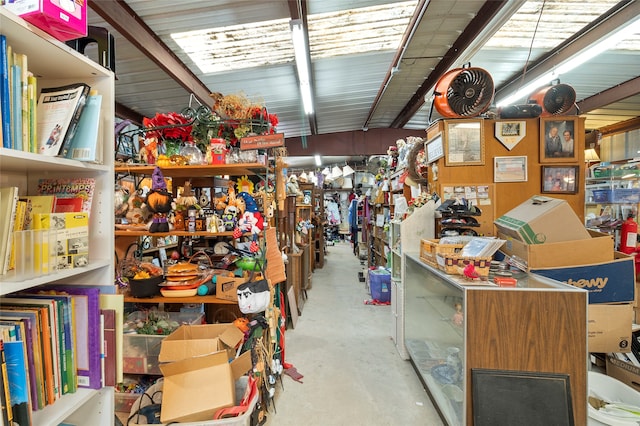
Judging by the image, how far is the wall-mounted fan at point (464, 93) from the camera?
2568mm

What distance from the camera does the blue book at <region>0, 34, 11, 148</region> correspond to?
0.79 meters

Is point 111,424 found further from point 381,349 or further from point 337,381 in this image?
point 381,349

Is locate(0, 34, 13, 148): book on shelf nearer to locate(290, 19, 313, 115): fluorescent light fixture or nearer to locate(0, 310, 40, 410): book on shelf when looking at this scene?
locate(0, 310, 40, 410): book on shelf

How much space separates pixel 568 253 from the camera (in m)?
2.02

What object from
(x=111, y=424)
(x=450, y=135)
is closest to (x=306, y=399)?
(x=111, y=424)

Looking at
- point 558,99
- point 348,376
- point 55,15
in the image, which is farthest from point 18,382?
point 558,99

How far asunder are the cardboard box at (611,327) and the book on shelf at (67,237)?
2.90m

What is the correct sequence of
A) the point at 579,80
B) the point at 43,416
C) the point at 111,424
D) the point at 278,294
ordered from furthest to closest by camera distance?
the point at 579,80 < the point at 278,294 < the point at 111,424 < the point at 43,416

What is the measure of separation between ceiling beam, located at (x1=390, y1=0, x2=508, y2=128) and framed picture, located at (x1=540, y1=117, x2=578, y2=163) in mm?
1180

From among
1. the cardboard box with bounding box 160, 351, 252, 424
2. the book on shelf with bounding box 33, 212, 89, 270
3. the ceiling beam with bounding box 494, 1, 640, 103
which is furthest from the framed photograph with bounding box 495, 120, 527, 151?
the book on shelf with bounding box 33, 212, 89, 270

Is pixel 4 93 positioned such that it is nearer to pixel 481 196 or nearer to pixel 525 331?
pixel 525 331

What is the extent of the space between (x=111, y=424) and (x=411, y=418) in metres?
1.83

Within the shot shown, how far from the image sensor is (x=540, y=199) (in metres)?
2.27

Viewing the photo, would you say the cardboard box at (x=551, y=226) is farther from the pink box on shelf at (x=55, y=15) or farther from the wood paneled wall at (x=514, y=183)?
the pink box on shelf at (x=55, y=15)
